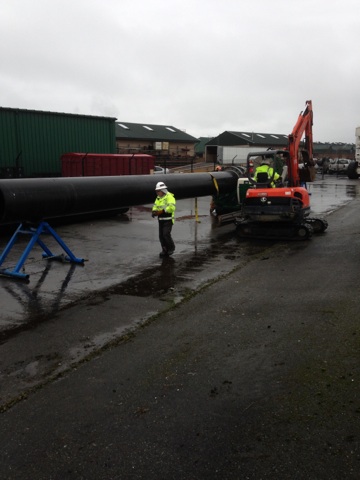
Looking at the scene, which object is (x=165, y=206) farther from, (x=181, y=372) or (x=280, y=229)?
(x=181, y=372)

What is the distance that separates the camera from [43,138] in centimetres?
1756

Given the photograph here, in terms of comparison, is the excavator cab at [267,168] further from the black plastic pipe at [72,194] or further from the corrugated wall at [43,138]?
the corrugated wall at [43,138]

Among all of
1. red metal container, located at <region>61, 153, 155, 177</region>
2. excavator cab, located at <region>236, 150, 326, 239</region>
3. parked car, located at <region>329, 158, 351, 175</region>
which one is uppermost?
parked car, located at <region>329, 158, 351, 175</region>

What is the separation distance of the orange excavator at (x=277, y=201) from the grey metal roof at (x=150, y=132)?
37022 millimetres

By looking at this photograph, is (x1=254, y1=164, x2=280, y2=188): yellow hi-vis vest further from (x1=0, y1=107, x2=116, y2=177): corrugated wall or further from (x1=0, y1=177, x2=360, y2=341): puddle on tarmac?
(x1=0, y1=107, x2=116, y2=177): corrugated wall

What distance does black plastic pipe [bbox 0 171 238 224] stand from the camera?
7.62m

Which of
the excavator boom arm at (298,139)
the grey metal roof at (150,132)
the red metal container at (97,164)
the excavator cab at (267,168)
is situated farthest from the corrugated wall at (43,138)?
the grey metal roof at (150,132)

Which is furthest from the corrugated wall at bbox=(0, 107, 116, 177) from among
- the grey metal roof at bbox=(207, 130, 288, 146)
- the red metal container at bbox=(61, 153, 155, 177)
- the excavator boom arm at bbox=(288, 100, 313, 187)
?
the grey metal roof at bbox=(207, 130, 288, 146)

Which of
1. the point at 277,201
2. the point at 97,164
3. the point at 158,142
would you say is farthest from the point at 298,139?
the point at 158,142

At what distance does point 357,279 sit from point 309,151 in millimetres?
7288

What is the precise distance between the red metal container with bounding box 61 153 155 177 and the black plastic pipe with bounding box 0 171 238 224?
644 cm

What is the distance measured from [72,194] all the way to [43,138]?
10155 millimetres

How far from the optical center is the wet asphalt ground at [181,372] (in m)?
3.17

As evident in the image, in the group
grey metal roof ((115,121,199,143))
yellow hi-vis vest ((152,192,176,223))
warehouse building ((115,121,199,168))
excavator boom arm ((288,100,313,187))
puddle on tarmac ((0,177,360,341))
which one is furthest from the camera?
grey metal roof ((115,121,199,143))
